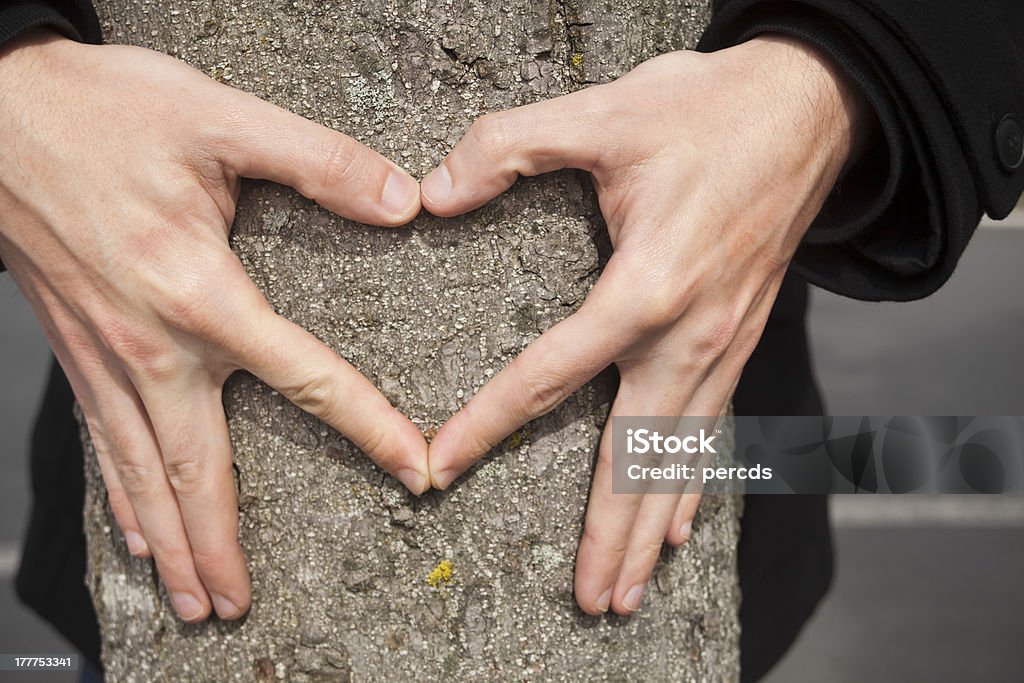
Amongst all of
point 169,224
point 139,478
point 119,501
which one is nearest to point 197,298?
point 169,224

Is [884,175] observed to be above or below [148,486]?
above

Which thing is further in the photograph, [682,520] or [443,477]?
[682,520]

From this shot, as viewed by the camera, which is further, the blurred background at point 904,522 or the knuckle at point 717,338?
the blurred background at point 904,522

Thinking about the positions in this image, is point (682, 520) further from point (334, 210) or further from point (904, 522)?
point (904, 522)

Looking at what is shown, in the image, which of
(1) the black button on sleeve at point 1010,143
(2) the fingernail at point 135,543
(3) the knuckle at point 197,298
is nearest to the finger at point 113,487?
(2) the fingernail at point 135,543

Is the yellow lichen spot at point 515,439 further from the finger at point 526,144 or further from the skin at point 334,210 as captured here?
the finger at point 526,144

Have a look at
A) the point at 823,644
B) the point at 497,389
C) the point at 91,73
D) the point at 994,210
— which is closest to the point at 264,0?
the point at 91,73

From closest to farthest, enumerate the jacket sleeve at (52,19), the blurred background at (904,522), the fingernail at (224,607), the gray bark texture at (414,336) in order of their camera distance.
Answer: the jacket sleeve at (52,19)
the gray bark texture at (414,336)
the fingernail at (224,607)
the blurred background at (904,522)

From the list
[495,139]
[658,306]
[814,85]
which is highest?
[814,85]
